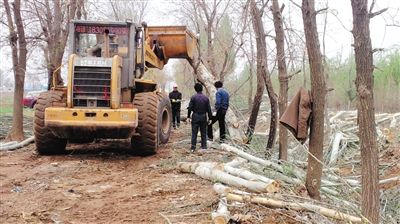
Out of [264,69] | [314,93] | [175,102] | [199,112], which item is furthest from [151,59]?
[314,93]

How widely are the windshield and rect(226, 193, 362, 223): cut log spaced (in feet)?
20.7

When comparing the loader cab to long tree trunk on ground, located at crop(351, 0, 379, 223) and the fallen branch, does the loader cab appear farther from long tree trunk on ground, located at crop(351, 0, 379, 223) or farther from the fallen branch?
long tree trunk on ground, located at crop(351, 0, 379, 223)

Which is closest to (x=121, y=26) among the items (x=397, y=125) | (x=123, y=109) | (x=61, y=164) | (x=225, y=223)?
(x=123, y=109)

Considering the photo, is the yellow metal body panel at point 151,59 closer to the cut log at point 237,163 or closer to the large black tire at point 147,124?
the large black tire at point 147,124

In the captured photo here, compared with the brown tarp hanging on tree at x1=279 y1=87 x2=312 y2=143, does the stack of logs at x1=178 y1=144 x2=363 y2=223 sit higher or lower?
lower

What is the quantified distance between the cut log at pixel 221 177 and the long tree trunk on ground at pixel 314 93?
48cm

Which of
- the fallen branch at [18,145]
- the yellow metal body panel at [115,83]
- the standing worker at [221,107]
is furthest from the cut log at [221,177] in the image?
the fallen branch at [18,145]

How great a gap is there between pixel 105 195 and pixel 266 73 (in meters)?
5.45

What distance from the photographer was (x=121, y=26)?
1124 centimetres

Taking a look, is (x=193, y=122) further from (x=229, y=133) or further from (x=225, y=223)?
(x=225, y=223)

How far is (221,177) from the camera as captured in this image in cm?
747

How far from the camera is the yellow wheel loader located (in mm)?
10344

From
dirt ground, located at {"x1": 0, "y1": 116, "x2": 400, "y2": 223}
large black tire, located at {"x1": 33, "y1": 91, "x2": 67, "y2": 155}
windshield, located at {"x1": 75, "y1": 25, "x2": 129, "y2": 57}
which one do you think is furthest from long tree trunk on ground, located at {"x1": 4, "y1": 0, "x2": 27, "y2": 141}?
windshield, located at {"x1": 75, "y1": 25, "x2": 129, "y2": 57}

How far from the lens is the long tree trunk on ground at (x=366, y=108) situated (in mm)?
4672
